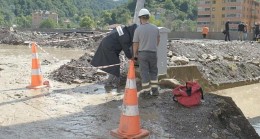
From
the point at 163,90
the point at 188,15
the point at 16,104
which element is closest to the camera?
Answer: the point at 16,104

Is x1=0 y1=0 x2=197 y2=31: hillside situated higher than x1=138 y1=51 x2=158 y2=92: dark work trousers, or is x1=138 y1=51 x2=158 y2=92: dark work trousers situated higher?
x1=0 y1=0 x2=197 y2=31: hillside

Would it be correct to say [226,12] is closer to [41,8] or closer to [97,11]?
[41,8]

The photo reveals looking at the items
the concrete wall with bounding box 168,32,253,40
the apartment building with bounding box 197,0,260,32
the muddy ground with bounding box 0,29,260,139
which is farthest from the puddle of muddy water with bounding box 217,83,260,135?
the apartment building with bounding box 197,0,260,32

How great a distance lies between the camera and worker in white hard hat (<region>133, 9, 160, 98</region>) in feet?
23.3

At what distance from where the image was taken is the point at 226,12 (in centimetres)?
10638

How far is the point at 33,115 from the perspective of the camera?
638 centimetres

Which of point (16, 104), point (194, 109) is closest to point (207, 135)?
point (194, 109)

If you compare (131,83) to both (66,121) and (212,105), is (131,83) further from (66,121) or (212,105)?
(212,105)

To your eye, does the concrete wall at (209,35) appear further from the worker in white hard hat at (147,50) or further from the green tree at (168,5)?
the green tree at (168,5)

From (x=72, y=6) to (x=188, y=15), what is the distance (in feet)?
212

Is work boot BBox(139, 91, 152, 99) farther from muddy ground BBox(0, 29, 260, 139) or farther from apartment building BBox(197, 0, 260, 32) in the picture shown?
apartment building BBox(197, 0, 260, 32)

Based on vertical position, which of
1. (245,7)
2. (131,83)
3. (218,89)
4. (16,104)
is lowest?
(218,89)

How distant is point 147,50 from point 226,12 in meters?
104

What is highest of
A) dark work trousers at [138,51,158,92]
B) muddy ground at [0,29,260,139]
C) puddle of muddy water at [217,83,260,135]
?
dark work trousers at [138,51,158,92]
